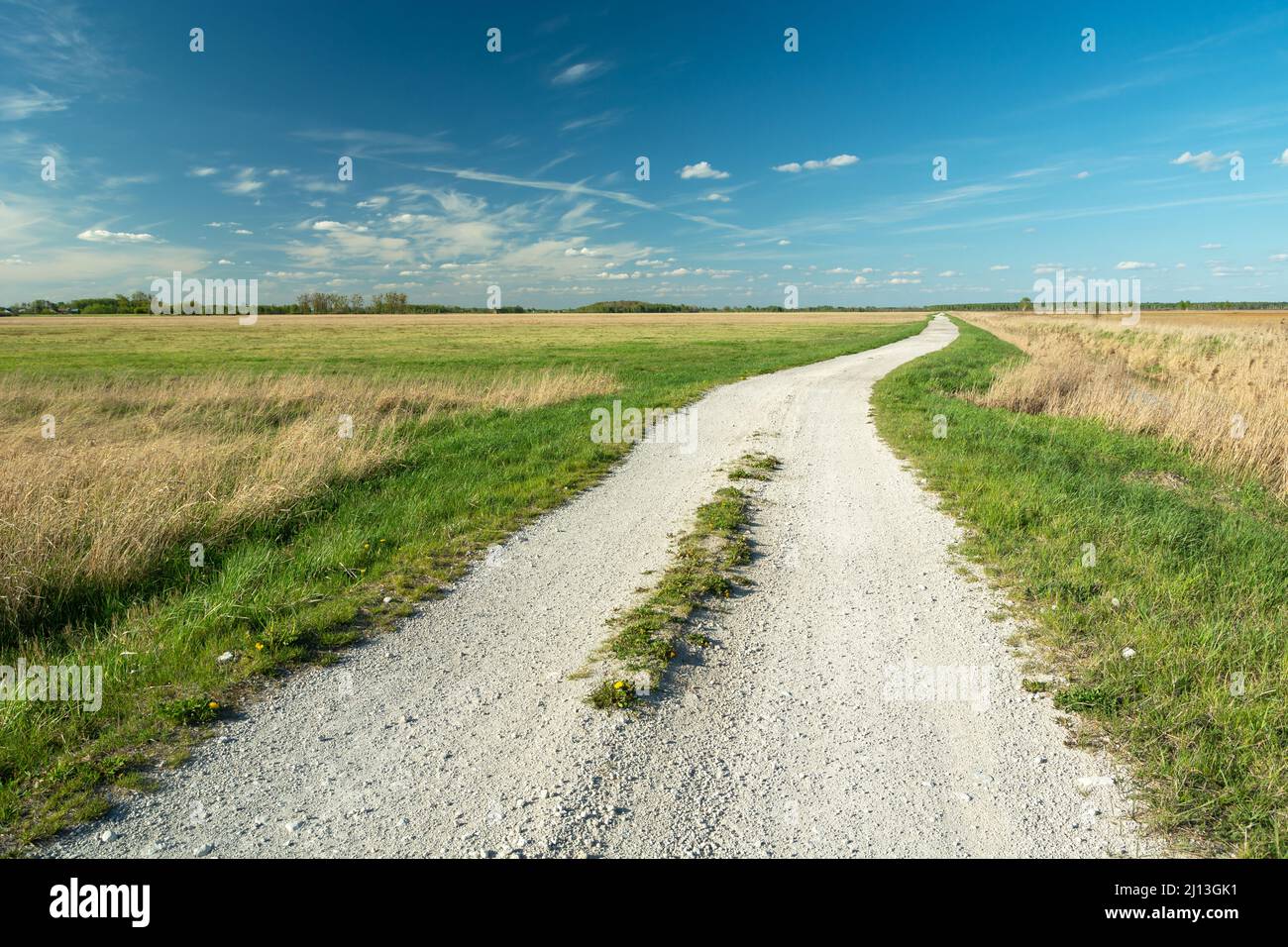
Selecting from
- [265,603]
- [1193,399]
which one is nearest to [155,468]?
[265,603]

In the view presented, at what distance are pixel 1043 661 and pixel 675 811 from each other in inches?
129

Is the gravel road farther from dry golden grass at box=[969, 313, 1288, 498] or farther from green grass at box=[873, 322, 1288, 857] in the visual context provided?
dry golden grass at box=[969, 313, 1288, 498]

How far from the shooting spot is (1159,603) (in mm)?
5785

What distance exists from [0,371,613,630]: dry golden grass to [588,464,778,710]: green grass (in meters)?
5.37

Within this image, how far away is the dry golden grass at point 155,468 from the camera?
6.74 m

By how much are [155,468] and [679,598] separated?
8204 mm

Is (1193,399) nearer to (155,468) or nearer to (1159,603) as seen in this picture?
(1159,603)

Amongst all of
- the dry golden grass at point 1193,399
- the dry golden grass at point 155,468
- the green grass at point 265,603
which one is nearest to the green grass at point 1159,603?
the dry golden grass at point 1193,399

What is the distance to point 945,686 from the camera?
4770mm

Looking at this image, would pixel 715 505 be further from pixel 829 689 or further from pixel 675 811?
pixel 675 811

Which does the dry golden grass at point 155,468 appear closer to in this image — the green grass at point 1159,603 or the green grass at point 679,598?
the green grass at point 679,598

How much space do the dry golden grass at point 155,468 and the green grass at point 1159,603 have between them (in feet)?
28.8

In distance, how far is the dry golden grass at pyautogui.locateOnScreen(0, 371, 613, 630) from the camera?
6.74 metres
